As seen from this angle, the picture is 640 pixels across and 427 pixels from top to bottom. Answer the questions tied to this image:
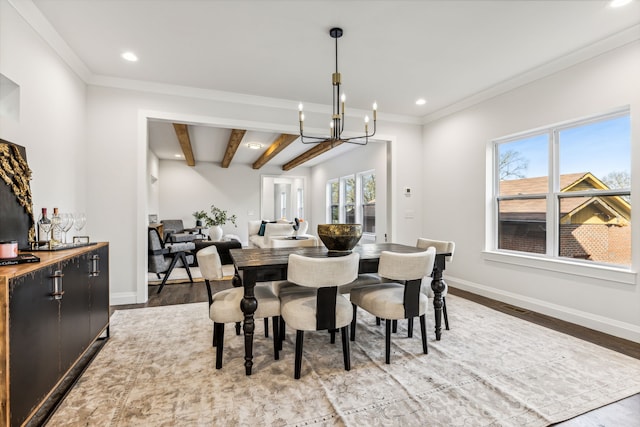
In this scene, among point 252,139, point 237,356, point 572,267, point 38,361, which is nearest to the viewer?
point 38,361

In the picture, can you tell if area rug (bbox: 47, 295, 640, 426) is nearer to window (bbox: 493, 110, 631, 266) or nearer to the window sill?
the window sill

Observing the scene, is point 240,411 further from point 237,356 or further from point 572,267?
point 572,267

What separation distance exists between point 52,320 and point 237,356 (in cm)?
119

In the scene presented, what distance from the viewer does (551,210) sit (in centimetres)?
340

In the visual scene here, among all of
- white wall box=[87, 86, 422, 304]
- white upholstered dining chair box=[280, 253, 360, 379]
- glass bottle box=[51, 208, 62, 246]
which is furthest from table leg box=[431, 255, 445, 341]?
white wall box=[87, 86, 422, 304]

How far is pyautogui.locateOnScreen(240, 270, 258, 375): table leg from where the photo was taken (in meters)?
2.05

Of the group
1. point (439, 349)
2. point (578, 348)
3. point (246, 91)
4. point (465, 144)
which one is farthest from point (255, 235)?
point (578, 348)

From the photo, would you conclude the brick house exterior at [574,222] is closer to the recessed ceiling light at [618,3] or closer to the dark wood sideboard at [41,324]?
the recessed ceiling light at [618,3]

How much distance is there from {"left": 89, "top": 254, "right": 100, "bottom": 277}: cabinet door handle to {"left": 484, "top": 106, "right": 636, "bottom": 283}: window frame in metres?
4.27

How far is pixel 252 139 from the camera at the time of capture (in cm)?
636

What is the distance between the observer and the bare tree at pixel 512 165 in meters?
3.77

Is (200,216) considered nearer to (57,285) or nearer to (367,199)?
(367,199)

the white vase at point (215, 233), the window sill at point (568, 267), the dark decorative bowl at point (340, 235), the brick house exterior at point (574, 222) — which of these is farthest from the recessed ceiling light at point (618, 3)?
the white vase at point (215, 233)

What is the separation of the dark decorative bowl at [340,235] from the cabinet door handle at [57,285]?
1.75 m
